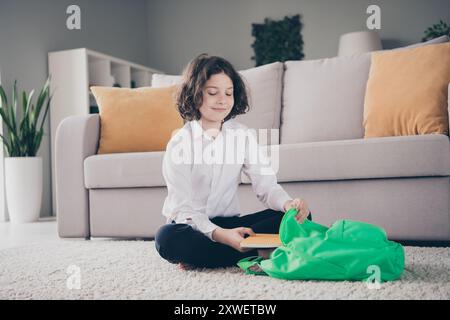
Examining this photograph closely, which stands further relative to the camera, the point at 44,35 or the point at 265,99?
the point at 44,35

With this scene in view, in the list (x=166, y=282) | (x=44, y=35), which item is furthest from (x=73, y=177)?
(x=44, y=35)

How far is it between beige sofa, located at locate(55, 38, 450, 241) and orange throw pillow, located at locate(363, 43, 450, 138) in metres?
0.16

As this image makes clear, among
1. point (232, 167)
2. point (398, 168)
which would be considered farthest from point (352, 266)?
point (398, 168)

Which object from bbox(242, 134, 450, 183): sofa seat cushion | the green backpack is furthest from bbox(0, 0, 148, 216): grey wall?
the green backpack

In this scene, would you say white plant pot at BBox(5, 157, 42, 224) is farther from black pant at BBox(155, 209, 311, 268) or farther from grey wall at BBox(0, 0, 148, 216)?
black pant at BBox(155, 209, 311, 268)

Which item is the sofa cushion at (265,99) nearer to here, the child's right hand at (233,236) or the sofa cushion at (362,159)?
the sofa cushion at (362,159)

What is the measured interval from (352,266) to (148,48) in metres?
4.62

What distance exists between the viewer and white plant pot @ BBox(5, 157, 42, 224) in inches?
128

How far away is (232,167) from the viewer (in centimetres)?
143

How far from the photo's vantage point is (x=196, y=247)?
1.29 m

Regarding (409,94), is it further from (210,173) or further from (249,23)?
(249,23)

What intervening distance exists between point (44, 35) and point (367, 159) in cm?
298

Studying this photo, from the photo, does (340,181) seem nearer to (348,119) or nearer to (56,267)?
(348,119)
